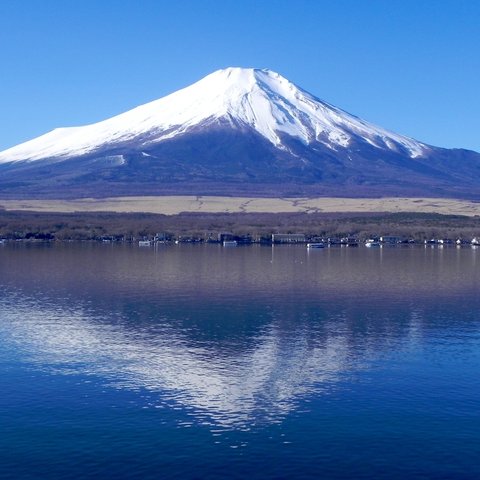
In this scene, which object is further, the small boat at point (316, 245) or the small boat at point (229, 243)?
the small boat at point (229, 243)

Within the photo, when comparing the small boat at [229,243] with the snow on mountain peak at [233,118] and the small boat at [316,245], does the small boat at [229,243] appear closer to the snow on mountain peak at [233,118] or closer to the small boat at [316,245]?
the small boat at [316,245]

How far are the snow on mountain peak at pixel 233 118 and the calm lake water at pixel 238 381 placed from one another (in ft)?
327

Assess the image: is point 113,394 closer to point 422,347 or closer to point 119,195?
point 422,347

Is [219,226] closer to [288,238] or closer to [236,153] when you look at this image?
[288,238]

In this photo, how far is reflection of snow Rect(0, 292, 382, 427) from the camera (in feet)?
45.5

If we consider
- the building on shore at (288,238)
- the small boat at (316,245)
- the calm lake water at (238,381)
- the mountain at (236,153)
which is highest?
the mountain at (236,153)

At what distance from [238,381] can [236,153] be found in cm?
10608

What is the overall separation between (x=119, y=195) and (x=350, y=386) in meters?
80.0

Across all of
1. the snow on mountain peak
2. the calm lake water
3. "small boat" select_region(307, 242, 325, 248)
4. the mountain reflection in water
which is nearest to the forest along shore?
"small boat" select_region(307, 242, 325, 248)

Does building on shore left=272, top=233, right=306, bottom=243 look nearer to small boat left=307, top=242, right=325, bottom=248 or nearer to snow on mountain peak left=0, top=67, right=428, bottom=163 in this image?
small boat left=307, top=242, right=325, bottom=248

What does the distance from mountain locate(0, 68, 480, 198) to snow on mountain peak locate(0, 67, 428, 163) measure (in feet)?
0.69

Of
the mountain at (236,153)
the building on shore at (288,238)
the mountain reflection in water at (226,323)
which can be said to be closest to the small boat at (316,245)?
the building on shore at (288,238)

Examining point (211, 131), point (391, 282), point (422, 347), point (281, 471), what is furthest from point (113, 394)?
point (211, 131)

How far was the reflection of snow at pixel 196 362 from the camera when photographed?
13867mm
